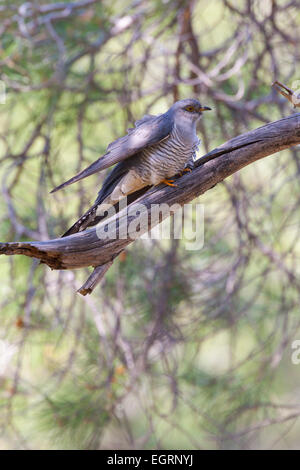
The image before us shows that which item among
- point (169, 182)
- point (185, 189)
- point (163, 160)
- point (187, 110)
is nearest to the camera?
point (185, 189)

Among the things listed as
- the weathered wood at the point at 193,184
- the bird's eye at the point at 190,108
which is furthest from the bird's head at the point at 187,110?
the weathered wood at the point at 193,184

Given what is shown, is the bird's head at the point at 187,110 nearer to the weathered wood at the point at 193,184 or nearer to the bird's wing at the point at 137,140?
the bird's wing at the point at 137,140

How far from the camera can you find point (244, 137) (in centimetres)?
173

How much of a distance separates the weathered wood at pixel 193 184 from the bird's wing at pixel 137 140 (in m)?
0.17

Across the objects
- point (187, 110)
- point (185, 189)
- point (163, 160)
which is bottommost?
point (185, 189)

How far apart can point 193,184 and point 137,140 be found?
0.97 feet

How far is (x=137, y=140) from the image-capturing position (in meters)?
1.94

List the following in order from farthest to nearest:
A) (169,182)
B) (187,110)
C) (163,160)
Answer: (187,110) → (163,160) → (169,182)

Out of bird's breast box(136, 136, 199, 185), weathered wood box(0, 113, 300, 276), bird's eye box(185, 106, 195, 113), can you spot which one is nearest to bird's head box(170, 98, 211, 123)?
bird's eye box(185, 106, 195, 113)

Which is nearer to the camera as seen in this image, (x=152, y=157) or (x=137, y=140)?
(x=137, y=140)

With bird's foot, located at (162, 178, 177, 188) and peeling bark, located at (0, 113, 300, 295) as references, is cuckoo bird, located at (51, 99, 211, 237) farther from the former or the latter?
peeling bark, located at (0, 113, 300, 295)

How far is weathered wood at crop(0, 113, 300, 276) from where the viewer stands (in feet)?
5.19

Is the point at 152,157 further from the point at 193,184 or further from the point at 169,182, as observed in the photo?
the point at 193,184

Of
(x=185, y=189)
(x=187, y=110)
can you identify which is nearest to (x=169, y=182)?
(x=185, y=189)
